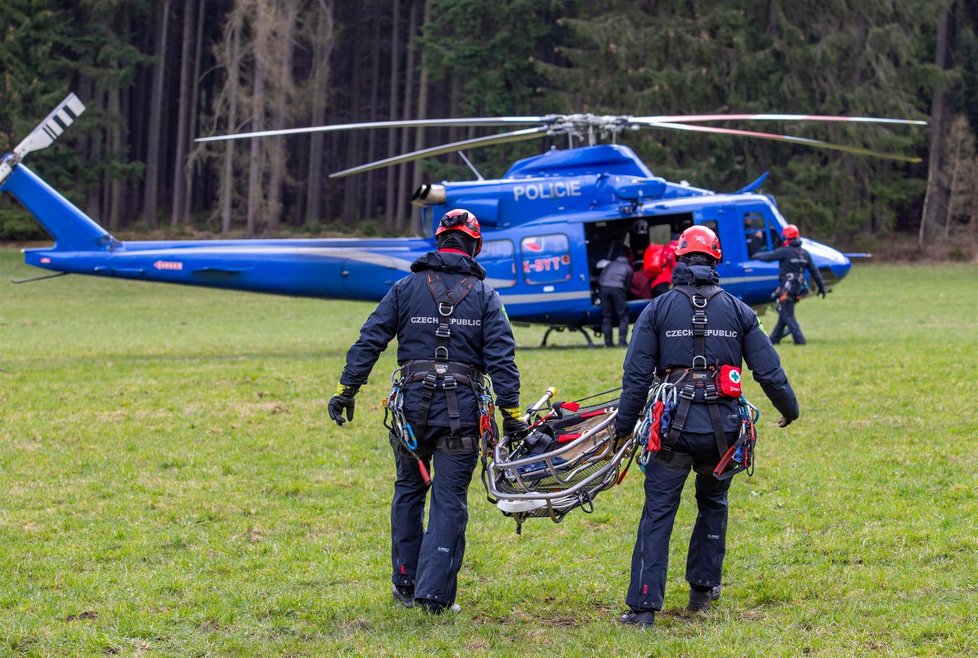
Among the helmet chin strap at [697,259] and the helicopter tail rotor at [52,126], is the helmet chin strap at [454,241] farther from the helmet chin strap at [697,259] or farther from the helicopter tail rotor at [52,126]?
the helicopter tail rotor at [52,126]

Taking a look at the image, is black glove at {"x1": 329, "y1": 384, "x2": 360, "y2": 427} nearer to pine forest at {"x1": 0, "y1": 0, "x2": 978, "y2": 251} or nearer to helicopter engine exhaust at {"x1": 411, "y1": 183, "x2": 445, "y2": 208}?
helicopter engine exhaust at {"x1": 411, "y1": 183, "x2": 445, "y2": 208}

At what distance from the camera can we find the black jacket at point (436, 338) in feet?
21.4

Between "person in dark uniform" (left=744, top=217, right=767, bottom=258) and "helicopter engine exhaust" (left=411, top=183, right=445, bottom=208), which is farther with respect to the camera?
"person in dark uniform" (left=744, top=217, right=767, bottom=258)

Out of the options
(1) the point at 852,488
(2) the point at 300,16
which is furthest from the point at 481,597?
(2) the point at 300,16

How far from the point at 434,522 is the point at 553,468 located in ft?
2.34

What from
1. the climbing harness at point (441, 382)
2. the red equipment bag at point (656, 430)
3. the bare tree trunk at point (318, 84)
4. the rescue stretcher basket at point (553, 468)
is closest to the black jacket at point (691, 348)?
the red equipment bag at point (656, 430)

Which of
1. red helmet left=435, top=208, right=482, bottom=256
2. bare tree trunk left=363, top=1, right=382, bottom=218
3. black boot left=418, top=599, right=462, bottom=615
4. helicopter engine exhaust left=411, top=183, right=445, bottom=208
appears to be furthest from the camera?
bare tree trunk left=363, top=1, right=382, bottom=218

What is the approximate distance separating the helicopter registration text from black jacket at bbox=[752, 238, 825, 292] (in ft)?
9.98

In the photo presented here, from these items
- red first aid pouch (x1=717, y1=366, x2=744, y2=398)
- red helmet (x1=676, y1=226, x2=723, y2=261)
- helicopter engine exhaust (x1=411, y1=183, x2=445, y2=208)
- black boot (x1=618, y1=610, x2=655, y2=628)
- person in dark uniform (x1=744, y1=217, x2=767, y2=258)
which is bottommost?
black boot (x1=618, y1=610, x2=655, y2=628)

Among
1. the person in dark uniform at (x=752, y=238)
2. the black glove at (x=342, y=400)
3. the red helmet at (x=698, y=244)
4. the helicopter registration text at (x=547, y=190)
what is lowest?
the black glove at (x=342, y=400)

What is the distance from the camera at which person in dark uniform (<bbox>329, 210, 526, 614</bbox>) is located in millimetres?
6449

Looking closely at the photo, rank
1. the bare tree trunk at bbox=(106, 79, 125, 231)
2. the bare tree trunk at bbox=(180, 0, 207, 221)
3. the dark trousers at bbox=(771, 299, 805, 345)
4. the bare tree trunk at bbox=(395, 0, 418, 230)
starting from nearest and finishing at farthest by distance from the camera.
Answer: the dark trousers at bbox=(771, 299, 805, 345)
the bare tree trunk at bbox=(106, 79, 125, 231)
the bare tree trunk at bbox=(395, 0, 418, 230)
the bare tree trunk at bbox=(180, 0, 207, 221)

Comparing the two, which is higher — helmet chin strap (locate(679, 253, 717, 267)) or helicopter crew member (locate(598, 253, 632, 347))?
helmet chin strap (locate(679, 253, 717, 267))

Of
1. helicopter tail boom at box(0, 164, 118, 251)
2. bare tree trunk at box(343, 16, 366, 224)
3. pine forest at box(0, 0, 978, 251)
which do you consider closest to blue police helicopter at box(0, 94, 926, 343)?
helicopter tail boom at box(0, 164, 118, 251)
